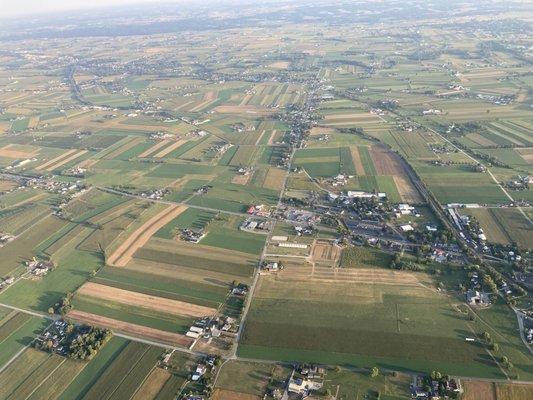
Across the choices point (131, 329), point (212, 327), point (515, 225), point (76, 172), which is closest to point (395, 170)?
point (515, 225)

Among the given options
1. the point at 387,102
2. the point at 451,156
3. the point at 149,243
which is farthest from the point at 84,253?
the point at 387,102

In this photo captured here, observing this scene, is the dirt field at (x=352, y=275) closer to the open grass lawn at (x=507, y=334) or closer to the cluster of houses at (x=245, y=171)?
the open grass lawn at (x=507, y=334)

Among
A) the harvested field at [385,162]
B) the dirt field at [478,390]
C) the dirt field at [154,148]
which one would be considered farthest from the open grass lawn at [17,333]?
the harvested field at [385,162]

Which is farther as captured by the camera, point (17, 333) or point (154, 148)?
point (154, 148)

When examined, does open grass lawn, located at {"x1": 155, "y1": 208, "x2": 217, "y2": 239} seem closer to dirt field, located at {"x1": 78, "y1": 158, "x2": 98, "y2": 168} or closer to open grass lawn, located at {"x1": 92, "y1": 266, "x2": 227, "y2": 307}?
open grass lawn, located at {"x1": 92, "y1": 266, "x2": 227, "y2": 307}

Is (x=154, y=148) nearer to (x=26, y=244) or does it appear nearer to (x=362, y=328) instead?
(x=26, y=244)

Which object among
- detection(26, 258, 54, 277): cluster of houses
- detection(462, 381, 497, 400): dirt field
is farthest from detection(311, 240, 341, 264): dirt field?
detection(26, 258, 54, 277): cluster of houses

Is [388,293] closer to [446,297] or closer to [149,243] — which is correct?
[446,297]

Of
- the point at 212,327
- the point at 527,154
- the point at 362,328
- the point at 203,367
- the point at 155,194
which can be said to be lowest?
the point at 155,194
